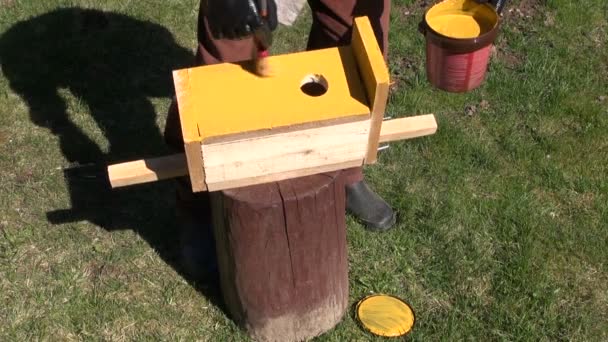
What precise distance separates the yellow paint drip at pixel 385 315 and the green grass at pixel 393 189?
49mm

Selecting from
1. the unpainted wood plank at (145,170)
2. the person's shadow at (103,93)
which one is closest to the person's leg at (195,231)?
the person's shadow at (103,93)

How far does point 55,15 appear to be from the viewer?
15.8 feet

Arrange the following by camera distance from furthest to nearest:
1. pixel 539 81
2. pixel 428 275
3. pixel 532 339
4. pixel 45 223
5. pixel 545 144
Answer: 1. pixel 539 81
2. pixel 545 144
3. pixel 45 223
4. pixel 428 275
5. pixel 532 339

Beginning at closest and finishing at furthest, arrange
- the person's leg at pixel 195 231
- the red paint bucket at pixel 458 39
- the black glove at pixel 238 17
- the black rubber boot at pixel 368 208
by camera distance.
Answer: the black glove at pixel 238 17 < the red paint bucket at pixel 458 39 < the person's leg at pixel 195 231 < the black rubber boot at pixel 368 208

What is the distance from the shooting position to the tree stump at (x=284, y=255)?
2656 millimetres

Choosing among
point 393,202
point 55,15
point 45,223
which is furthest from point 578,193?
point 55,15

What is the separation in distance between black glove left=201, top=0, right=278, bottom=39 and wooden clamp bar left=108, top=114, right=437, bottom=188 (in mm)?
447

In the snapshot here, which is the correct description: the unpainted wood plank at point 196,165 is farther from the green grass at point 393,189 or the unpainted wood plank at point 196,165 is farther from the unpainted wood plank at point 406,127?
the green grass at point 393,189

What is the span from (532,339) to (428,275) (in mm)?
488

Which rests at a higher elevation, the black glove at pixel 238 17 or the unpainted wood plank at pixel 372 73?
the black glove at pixel 238 17

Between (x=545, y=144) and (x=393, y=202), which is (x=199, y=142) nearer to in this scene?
(x=393, y=202)

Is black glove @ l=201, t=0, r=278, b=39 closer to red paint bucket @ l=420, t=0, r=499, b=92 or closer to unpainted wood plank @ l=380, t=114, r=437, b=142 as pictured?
unpainted wood plank @ l=380, t=114, r=437, b=142

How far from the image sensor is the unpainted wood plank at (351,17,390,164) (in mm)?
2424

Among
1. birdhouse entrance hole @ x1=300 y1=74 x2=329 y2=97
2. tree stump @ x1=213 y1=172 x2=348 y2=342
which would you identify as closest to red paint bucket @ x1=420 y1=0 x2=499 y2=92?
birdhouse entrance hole @ x1=300 y1=74 x2=329 y2=97
